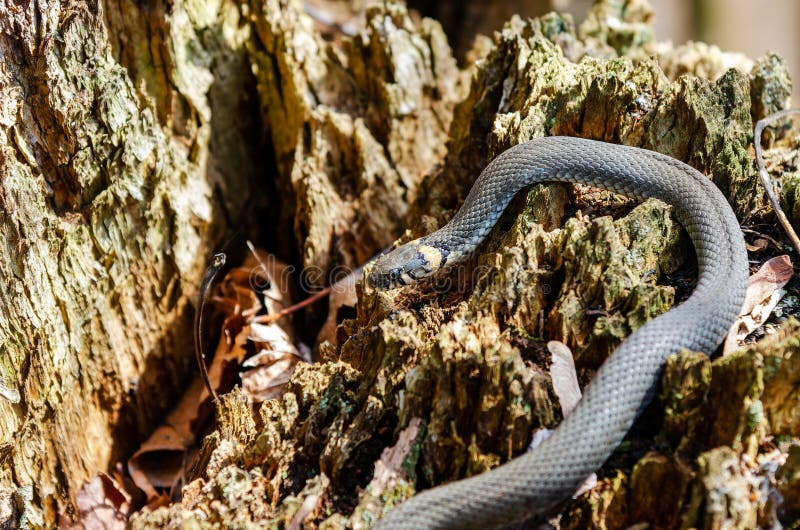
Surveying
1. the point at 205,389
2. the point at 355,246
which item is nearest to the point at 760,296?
the point at 355,246

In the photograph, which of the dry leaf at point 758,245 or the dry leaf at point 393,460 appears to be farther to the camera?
the dry leaf at point 758,245

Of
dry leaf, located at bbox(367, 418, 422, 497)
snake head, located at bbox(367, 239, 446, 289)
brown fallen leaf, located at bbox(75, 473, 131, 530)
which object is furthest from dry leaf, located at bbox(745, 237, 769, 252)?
brown fallen leaf, located at bbox(75, 473, 131, 530)

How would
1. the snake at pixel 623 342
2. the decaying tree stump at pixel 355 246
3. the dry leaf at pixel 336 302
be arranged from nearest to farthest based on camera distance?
1. the snake at pixel 623 342
2. the decaying tree stump at pixel 355 246
3. the dry leaf at pixel 336 302

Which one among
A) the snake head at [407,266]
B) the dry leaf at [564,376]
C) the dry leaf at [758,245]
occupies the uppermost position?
the snake head at [407,266]

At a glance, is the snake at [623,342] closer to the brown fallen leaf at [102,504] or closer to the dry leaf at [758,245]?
the dry leaf at [758,245]

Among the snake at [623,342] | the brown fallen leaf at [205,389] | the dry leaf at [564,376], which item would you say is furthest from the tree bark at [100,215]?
the dry leaf at [564,376]

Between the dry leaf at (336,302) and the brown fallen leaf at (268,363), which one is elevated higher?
the dry leaf at (336,302)

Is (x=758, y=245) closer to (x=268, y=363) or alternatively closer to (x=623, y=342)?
(x=623, y=342)

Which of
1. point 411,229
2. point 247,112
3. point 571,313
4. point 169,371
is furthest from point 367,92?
point 571,313
